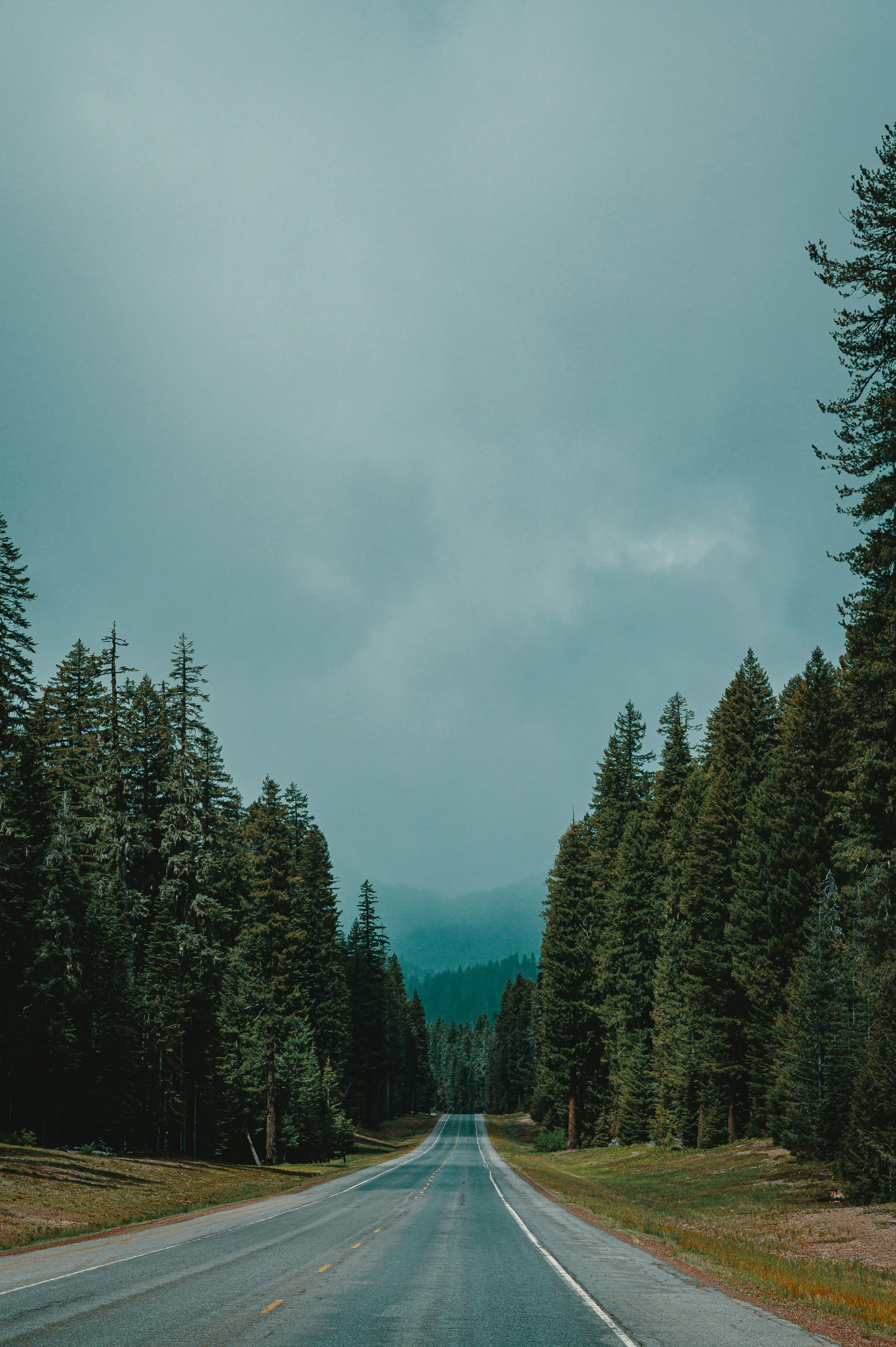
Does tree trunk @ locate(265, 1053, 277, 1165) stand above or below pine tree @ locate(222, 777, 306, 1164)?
below

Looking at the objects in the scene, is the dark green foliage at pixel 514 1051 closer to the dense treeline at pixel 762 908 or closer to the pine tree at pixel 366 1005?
the pine tree at pixel 366 1005

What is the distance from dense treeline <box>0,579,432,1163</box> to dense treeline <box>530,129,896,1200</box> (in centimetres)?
1748

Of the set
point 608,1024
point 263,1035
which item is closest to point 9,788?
point 263,1035

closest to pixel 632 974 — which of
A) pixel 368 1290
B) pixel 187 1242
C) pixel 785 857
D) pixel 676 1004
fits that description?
pixel 676 1004

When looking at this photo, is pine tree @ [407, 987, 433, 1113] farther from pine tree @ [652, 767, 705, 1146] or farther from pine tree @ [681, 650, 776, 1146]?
pine tree @ [681, 650, 776, 1146]

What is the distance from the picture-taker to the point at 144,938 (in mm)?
42562

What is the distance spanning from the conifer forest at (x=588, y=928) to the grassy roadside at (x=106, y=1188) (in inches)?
152

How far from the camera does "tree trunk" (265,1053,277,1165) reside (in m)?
47.0

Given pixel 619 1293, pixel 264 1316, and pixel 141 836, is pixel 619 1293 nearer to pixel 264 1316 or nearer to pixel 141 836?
pixel 264 1316

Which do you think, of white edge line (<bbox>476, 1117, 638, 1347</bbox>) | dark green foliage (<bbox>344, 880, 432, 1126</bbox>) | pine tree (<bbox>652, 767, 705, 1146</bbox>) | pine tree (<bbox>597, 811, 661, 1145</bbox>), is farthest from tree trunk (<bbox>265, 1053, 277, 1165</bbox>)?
white edge line (<bbox>476, 1117, 638, 1347</bbox>)

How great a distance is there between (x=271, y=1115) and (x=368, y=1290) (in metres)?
36.7

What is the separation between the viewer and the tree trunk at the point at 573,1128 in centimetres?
5959

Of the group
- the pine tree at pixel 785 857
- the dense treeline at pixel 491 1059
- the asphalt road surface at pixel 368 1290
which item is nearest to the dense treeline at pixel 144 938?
the asphalt road surface at pixel 368 1290

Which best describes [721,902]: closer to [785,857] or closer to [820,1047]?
[785,857]
